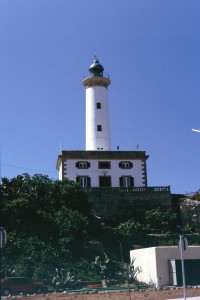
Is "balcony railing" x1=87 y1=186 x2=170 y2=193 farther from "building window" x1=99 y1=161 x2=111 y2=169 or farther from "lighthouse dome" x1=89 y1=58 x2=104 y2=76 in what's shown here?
"lighthouse dome" x1=89 y1=58 x2=104 y2=76

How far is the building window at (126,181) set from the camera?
55.2 m

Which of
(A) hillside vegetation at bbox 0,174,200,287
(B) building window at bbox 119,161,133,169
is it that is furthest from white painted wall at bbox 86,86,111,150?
(A) hillside vegetation at bbox 0,174,200,287

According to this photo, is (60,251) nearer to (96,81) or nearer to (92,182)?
(92,182)

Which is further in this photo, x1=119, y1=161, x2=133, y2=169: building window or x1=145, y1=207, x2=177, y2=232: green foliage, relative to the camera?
x1=119, y1=161, x2=133, y2=169: building window

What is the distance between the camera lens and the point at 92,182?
179 ft

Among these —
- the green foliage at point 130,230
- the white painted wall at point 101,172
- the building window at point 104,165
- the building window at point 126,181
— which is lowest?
the green foliage at point 130,230

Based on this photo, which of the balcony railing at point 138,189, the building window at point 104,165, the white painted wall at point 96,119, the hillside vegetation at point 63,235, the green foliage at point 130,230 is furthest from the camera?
the white painted wall at point 96,119

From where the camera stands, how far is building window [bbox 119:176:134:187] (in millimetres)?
55219

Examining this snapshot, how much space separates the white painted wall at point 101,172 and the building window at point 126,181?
38cm

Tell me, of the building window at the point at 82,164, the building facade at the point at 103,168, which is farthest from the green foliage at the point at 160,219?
the building window at the point at 82,164

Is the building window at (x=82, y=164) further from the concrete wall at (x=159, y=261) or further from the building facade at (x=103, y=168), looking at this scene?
the concrete wall at (x=159, y=261)

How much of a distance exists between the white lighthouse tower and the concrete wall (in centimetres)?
2663

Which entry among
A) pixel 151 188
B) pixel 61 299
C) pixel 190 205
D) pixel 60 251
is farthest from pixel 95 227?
pixel 61 299

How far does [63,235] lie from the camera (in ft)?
131
